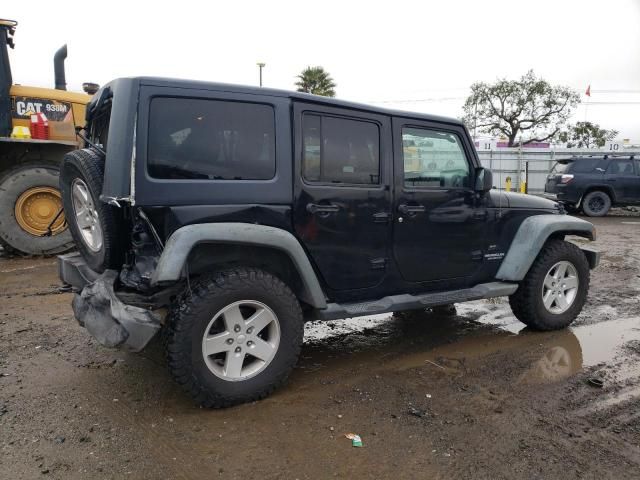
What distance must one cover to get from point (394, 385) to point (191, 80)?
93.2 inches

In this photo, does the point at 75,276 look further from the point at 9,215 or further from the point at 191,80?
the point at 9,215

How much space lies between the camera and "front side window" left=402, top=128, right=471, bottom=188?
3.85m

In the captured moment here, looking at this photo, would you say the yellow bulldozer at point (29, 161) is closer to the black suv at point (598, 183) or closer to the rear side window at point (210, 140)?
the rear side window at point (210, 140)

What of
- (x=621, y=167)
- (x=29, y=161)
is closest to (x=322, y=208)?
(x=29, y=161)

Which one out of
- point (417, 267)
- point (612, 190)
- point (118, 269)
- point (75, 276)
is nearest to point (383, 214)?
point (417, 267)

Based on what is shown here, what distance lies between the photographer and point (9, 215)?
702 cm

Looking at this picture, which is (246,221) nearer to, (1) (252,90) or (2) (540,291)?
(1) (252,90)

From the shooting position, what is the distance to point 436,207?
12.9 feet

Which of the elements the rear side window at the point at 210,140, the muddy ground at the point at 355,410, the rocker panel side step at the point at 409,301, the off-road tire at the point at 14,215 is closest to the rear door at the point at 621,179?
the muddy ground at the point at 355,410

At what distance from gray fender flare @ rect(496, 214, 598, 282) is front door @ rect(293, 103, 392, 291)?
1.32 m

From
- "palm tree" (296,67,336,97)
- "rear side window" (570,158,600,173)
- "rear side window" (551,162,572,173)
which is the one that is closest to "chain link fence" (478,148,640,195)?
"rear side window" (551,162,572,173)

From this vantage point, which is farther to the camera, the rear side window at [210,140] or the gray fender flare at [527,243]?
the gray fender flare at [527,243]

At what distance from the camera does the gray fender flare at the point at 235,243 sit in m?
2.78

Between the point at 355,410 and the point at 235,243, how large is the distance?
4.12 ft
